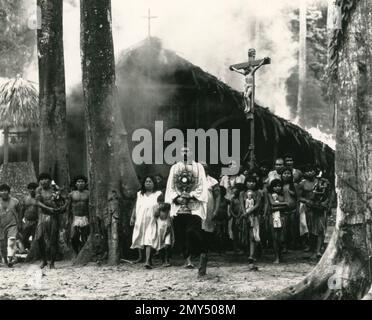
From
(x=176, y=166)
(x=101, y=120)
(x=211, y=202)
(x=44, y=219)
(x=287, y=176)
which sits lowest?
(x=44, y=219)

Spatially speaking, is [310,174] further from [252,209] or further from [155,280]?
[155,280]

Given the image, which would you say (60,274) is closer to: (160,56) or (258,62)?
(258,62)

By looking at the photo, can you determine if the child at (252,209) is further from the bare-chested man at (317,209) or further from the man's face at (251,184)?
the bare-chested man at (317,209)

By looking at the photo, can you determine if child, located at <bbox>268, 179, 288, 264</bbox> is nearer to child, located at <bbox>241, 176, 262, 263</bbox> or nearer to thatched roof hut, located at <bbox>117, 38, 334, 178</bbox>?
child, located at <bbox>241, 176, 262, 263</bbox>

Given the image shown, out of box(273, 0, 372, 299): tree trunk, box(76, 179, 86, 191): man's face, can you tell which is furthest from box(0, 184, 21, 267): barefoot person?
box(273, 0, 372, 299): tree trunk

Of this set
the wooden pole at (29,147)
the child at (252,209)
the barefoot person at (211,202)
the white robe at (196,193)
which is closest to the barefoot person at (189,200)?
the white robe at (196,193)

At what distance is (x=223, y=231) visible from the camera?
1211 cm

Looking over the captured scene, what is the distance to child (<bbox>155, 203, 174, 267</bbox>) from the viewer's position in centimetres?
1097

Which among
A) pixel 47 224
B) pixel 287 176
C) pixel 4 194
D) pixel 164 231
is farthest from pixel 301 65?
pixel 47 224

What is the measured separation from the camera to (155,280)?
9.52 meters

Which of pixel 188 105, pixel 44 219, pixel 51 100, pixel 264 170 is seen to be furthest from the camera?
pixel 188 105

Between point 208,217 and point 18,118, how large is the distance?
20.6 feet

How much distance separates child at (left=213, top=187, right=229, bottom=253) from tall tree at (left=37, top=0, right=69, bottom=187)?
297 centimetres
